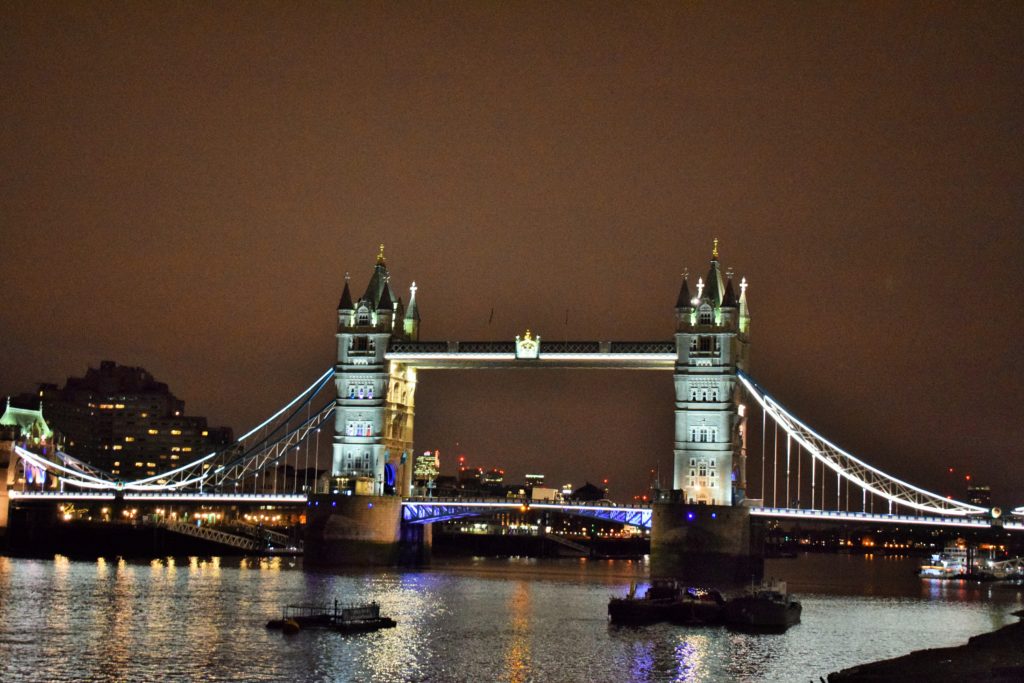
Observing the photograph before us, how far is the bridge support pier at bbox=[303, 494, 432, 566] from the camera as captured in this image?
102000mm

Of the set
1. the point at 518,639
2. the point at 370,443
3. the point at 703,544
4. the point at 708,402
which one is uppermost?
the point at 708,402

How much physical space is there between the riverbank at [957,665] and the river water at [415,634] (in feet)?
12.9

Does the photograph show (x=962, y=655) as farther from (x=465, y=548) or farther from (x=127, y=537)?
(x=465, y=548)

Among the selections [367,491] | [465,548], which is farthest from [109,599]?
[465,548]

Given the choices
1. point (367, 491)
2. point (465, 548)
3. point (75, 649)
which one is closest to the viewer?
point (75, 649)

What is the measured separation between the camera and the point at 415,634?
59281 millimetres

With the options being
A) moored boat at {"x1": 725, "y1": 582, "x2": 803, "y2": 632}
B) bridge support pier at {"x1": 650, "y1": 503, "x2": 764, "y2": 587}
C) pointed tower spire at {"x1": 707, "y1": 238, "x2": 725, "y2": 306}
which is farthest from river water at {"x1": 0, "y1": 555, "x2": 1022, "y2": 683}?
pointed tower spire at {"x1": 707, "y1": 238, "x2": 725, "y2": 306}

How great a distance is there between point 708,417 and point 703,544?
9.55m

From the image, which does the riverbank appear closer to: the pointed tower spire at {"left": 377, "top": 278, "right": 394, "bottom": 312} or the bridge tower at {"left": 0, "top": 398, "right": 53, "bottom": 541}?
the pointed tower spire at {"left": 377, "top": 278, "right": 394, "bottom": 312}

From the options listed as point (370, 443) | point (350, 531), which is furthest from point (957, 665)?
point (370, 443)

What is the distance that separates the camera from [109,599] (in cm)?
7131

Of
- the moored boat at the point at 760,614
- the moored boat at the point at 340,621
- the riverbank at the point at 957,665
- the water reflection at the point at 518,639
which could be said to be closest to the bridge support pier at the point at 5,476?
the water reflection at the point at 518,639

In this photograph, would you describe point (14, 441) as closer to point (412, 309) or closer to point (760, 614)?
point (412, 309)

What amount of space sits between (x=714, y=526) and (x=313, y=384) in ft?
109
